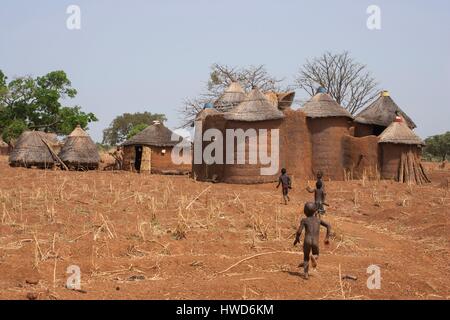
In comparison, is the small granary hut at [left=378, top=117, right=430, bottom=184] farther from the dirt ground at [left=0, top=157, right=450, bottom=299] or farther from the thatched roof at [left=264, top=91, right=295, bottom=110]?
the dirt ground at [left=0, top=157, right=450, bottom=299]

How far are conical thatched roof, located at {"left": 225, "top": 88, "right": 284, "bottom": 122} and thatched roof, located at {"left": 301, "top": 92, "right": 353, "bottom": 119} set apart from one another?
125cm

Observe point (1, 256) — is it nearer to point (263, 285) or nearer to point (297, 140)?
point (263, 285)

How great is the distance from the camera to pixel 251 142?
16.9 m

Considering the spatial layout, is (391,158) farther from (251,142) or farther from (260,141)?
(251,142)

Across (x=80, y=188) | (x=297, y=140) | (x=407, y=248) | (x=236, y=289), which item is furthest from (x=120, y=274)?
(x=297, y=140)

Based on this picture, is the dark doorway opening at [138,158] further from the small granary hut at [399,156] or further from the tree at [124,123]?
the tree at [124,123]

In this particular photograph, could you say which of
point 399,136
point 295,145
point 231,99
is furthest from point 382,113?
point 231,99

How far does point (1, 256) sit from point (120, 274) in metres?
1.53

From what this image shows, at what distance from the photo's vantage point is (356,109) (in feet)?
112

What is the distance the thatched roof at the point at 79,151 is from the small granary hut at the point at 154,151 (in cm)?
237

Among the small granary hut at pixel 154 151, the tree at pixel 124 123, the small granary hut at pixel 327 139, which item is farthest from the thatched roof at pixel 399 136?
the tree at pixel 124 123

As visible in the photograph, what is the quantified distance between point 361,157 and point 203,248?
1131 centimetres

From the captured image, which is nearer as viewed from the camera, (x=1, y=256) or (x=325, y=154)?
(x=1, y=256)
